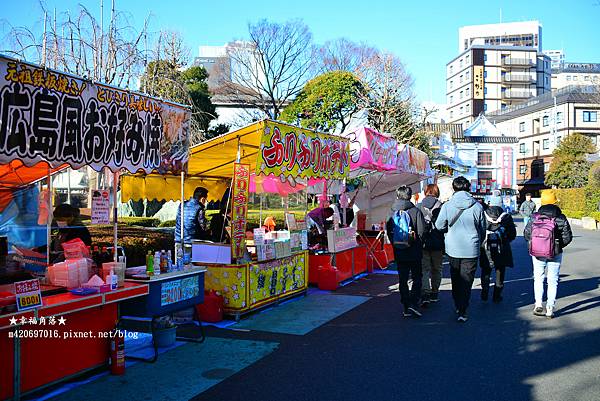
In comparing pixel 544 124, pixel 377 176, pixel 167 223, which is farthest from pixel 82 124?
pixel 544 124

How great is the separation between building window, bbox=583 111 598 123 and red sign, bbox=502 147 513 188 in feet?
27.0

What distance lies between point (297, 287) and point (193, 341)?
309 centimetres

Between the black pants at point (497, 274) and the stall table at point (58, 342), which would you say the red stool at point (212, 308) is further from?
the black pants at point (497, 274)

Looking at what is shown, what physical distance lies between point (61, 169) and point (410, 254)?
4.92 meters

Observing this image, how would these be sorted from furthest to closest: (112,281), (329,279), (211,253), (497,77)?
(497,77)
(329,279)
(211,253)
(112,281)

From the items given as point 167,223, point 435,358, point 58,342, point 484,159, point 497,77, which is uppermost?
point 497,77

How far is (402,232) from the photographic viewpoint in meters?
7.47

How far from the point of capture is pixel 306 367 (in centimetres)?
547

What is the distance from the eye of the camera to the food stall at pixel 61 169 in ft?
14.1

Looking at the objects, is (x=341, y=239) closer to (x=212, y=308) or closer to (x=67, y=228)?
(x=212, y=308)

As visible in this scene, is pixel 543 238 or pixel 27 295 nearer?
pixel 27 295

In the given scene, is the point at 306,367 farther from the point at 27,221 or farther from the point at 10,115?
the point at 27,221

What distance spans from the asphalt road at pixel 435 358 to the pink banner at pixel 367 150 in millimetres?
3276

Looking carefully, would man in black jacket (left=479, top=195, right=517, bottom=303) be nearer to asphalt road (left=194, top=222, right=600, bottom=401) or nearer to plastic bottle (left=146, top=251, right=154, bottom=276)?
asphalt road (left=194, top=222, right=600, bottom=401)
